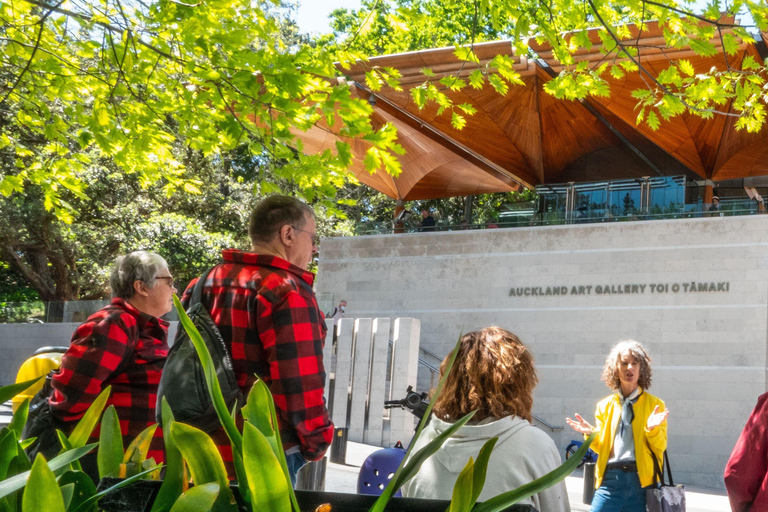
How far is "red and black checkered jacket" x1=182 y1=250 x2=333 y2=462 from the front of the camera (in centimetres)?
260

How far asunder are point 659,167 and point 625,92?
6.48 m

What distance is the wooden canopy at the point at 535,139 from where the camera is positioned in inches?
734

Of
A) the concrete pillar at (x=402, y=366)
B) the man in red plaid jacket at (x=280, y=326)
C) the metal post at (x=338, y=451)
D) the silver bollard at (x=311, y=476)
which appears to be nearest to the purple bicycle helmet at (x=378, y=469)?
the silver bollard at (x=311, y=476)

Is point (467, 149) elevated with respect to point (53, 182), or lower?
elevated

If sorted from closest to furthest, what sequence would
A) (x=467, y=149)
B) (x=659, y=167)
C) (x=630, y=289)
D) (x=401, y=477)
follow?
(x=401, y=477) → (x=630, y=289) → (x=467, y=149) → (x=659, y=167)

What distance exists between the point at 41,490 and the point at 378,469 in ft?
15.3

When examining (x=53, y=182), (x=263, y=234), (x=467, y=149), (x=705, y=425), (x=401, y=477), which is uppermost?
(x=467, y=149)

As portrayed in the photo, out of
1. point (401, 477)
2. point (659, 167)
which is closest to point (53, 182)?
point (401, 477)

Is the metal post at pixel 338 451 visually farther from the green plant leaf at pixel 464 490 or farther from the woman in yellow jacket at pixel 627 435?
the green plant leaf at pixel 464 490

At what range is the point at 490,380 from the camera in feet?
7.91

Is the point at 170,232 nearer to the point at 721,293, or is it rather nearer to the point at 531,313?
A: the point at 531,313

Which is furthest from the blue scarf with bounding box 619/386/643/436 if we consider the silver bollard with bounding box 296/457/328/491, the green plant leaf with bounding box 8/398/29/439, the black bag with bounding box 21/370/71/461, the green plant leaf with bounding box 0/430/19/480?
the green plant leaf with bounding box 0/430/19/480

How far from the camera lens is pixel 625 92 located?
1859cm

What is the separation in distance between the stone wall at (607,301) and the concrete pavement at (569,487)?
2049 millimetres
